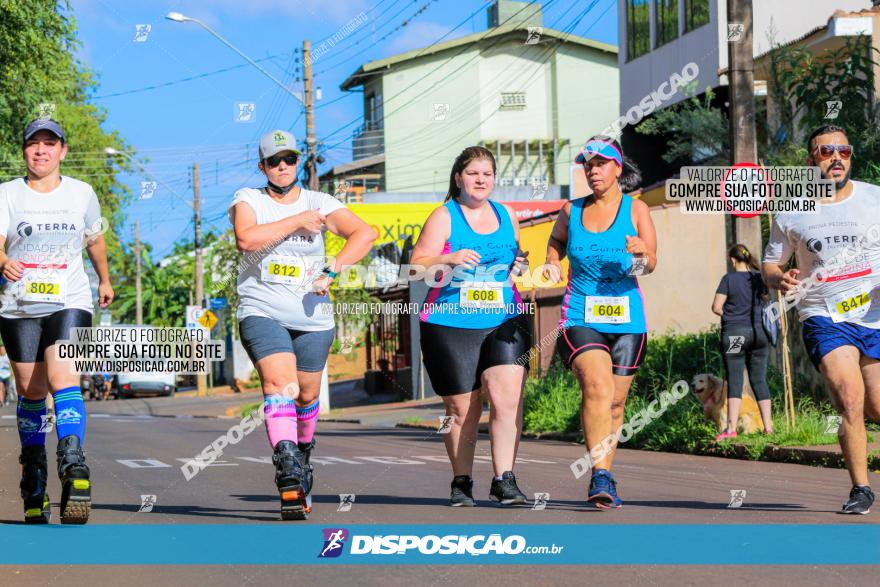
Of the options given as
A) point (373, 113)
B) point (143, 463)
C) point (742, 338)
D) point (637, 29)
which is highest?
point (373, 113)

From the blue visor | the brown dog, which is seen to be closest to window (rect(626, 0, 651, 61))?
the brown dog

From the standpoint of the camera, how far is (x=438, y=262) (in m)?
7.57

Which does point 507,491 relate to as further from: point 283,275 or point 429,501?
point 283,275

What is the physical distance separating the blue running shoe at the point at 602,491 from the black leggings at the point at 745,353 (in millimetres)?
5741

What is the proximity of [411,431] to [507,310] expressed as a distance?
13203 mm

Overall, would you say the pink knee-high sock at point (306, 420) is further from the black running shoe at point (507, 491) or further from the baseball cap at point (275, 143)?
the baseball cap at point (275, 143)

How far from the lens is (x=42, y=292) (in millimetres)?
7020

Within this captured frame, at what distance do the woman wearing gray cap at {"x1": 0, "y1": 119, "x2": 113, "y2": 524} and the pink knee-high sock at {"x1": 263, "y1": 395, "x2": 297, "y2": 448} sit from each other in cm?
95

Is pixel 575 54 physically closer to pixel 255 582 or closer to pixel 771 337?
pixel 771 337

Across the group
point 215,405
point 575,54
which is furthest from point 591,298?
point 575,54

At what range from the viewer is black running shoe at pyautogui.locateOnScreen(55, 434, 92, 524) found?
6.68 metres

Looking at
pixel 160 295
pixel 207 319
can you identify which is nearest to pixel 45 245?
pixel 207 319

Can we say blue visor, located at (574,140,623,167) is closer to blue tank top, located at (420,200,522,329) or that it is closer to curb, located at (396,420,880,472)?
blue tank top, located at (420,200,522,329)

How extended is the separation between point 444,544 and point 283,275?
1864 mm
